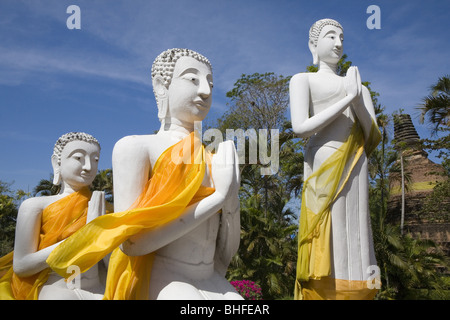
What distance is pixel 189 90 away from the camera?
2709 mm

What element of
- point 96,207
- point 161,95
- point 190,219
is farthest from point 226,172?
point 96,207

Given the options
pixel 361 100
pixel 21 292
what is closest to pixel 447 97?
pixel 361 100

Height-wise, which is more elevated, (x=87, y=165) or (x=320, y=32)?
(x=320, y=32)

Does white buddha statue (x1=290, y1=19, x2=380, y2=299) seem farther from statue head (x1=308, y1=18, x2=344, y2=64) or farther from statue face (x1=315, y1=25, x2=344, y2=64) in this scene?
statue head (x1=308, y1=18, x2=344, y2=64)

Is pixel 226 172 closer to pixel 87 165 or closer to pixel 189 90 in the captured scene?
pixel 189 90

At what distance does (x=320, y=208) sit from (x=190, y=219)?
65.4 inches

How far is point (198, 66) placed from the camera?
2758 millimetres

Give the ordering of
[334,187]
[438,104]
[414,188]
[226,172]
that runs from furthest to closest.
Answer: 1. [414,188]
2. [438,104]
3. [334,187]
4. [226,172]

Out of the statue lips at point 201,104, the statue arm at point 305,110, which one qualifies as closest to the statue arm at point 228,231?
the statue lips at point 201,104

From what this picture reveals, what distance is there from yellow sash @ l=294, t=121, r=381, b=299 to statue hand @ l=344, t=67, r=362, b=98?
0.37m

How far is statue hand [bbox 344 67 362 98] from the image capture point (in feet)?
12.2

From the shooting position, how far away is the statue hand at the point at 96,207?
2.93m
